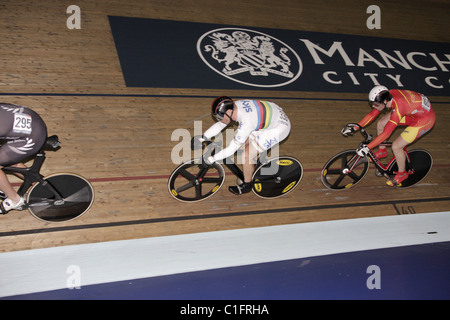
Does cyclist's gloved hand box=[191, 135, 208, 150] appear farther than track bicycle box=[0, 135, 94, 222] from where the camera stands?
Yes

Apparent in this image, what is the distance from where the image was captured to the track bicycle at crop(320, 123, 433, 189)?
156 inches

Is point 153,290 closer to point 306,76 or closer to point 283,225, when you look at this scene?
point 283,225

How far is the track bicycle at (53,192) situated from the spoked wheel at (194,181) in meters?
0.83

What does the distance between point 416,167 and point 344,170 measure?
3.53 feet

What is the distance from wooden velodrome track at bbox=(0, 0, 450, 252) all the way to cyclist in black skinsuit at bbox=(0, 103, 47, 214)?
1.74 ft

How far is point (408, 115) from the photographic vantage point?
380 cm

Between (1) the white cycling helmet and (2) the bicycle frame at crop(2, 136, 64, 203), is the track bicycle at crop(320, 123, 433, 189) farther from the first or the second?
(2) the bicycle frame at crop(2, 136, 64, 203)

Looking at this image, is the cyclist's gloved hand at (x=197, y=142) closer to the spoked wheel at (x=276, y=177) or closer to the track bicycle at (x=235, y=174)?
the track bicycle at (x=235, y=174)
